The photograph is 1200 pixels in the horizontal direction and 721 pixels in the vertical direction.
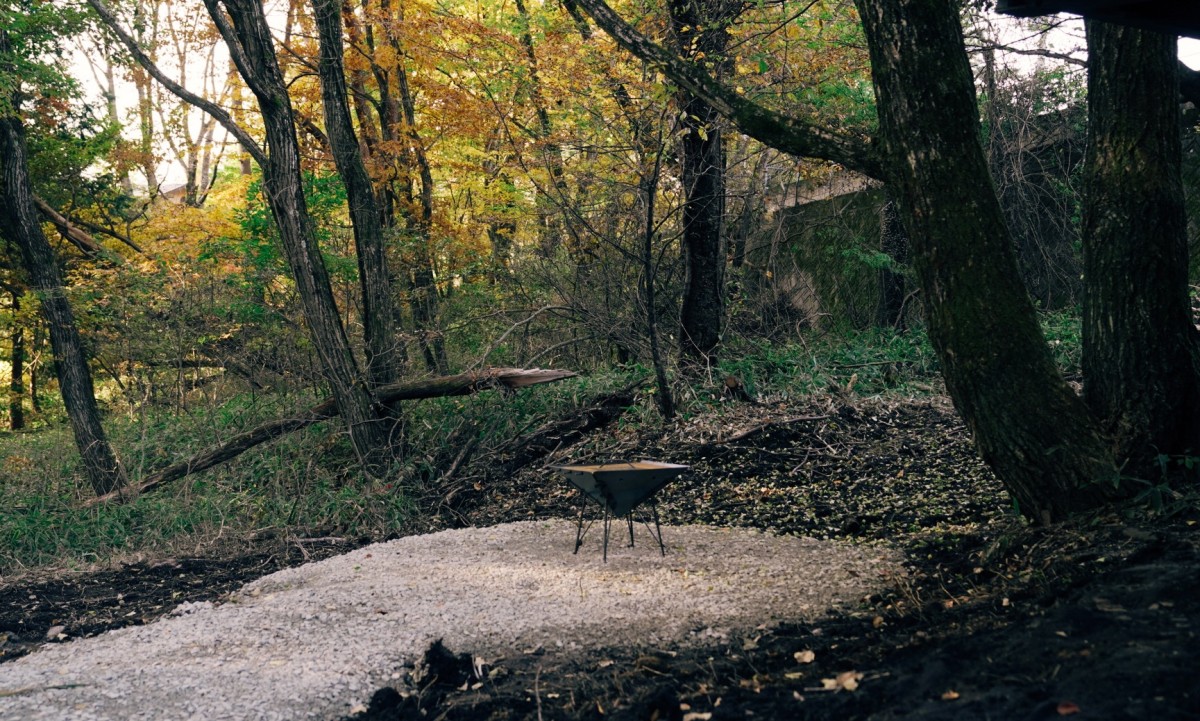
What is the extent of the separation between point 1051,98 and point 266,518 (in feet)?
32.9

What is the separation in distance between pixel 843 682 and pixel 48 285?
9821mm

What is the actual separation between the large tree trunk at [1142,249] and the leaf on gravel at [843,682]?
212 centimetres

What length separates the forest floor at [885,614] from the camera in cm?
281

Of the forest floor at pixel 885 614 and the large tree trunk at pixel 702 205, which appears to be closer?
the forest floor at pixel 885 614

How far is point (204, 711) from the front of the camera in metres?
3.84

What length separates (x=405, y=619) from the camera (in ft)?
16.3

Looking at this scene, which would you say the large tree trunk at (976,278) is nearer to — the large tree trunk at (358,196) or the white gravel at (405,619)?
the white gravel at (405,619)

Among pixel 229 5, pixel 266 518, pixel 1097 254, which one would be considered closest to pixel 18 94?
pixel 229 5

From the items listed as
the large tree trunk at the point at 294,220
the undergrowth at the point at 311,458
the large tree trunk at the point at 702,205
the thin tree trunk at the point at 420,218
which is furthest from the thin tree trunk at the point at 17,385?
the large tree trunk at the point at 702,205

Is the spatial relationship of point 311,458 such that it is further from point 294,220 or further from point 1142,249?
point 1142,249

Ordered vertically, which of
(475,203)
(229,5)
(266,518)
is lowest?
(266,518)

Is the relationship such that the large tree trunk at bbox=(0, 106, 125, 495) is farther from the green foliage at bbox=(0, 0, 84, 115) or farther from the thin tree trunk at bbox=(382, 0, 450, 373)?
the thin tree trunk at bbox=(382, 0, 450, 373)

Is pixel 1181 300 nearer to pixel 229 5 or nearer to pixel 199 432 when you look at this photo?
pixel 229 5

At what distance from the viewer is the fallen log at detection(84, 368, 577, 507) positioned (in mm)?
8930
